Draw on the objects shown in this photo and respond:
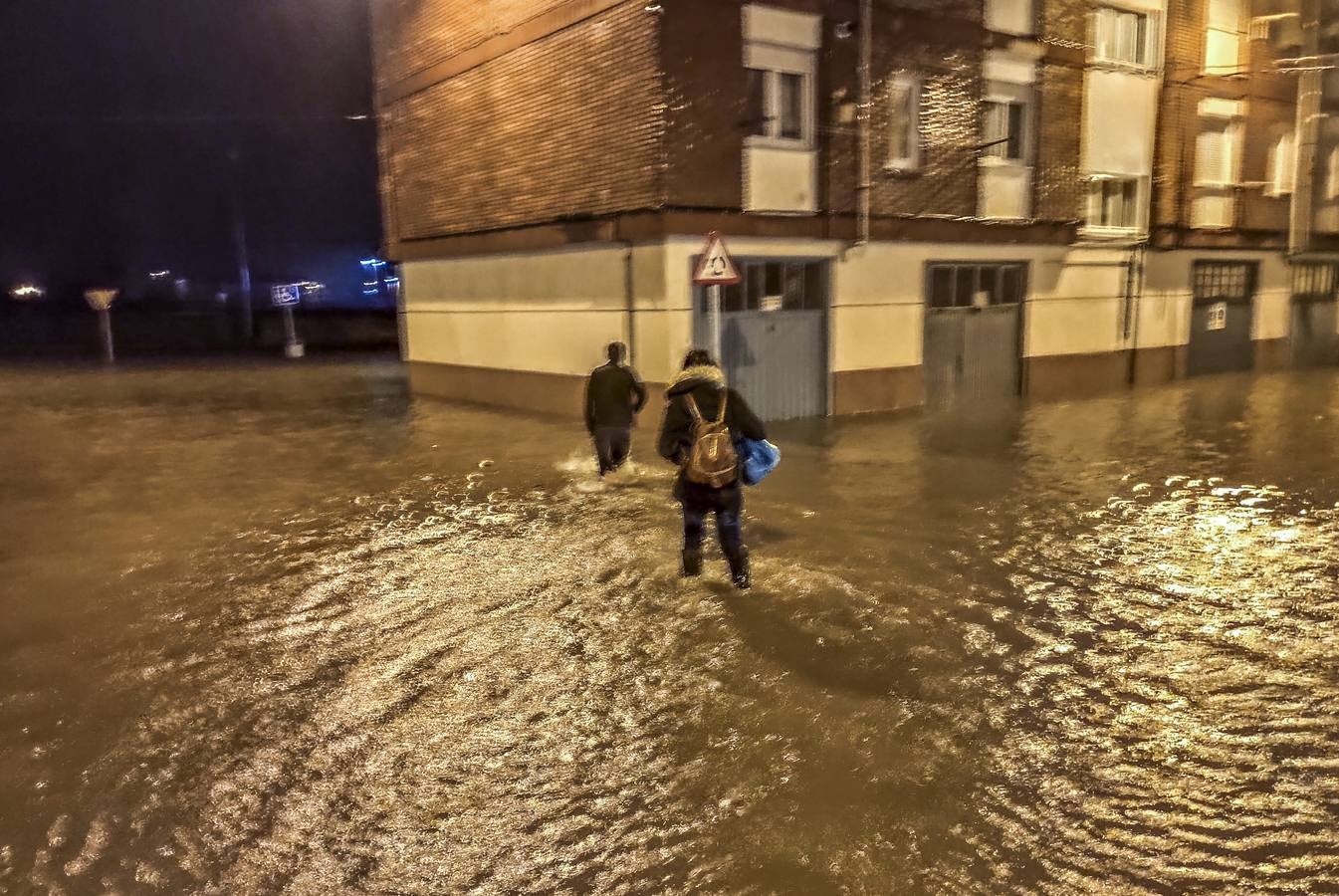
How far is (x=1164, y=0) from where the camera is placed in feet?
59.1

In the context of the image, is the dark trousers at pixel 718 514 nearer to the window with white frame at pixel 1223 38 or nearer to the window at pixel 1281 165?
the window with white frame at pixel 1223 38

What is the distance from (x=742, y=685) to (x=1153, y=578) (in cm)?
351

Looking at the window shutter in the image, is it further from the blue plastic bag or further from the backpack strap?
the backpack strap

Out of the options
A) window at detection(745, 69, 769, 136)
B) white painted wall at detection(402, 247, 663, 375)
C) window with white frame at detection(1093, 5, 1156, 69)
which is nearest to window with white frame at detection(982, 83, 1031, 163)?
window with white frame at detection(1093, 5, 1156, 69)

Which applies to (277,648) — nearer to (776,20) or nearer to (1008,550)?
(1008,550)

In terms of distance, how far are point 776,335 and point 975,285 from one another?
179 inches

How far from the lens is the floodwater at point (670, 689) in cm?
355

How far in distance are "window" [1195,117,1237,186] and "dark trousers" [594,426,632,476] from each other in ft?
50.9

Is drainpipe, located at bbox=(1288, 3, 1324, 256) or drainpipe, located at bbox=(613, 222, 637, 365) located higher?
drainpipe, located at bbox=(1288, 3, 1324, 256)

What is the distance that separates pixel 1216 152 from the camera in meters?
19.8

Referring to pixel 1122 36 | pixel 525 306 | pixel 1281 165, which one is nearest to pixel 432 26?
pixel 525 306

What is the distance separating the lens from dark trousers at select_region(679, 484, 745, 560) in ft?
20.5

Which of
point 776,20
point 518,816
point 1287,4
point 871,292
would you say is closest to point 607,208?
point 776,20

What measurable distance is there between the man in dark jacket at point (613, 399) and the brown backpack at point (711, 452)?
132 inches
